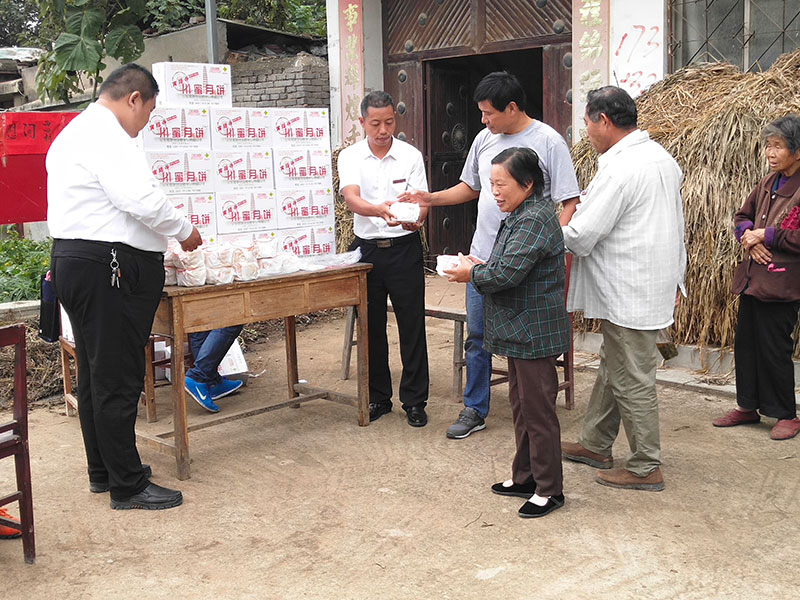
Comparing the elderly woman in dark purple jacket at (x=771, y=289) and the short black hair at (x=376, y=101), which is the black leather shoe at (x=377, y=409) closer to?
the short black hair at (x=376, y=101)

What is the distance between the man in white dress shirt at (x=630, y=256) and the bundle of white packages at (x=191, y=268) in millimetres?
1773

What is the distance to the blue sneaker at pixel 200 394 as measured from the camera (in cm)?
557

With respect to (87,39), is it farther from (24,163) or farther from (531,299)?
(531,299)

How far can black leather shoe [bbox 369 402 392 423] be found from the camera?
535 cm

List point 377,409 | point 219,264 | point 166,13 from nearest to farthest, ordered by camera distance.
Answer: point 219,264 < point 377,409 < point 166,13

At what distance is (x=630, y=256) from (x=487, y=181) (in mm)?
1136

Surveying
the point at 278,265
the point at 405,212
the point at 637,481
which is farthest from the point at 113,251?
the point at 637,481

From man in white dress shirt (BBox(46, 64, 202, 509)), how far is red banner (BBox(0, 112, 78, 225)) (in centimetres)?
292

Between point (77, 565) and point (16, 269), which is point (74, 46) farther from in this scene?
point (77, 565)

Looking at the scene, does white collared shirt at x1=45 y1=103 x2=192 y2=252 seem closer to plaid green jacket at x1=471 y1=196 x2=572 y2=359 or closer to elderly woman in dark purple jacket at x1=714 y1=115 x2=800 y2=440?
plaid green jacket at x1=471 y1=196 x2=572 y2=359

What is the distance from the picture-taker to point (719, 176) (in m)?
6.00

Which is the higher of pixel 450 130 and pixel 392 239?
pixel 450 130

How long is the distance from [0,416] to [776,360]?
4755 mm

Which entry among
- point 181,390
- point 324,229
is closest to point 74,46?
point 324,229
